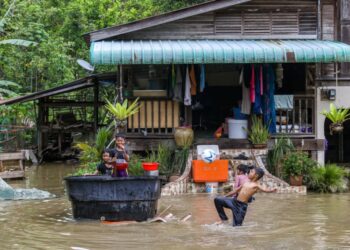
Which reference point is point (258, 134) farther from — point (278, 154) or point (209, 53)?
point (209, 53)

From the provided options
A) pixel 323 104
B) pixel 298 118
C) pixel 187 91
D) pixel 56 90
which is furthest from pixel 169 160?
pixel 56 90

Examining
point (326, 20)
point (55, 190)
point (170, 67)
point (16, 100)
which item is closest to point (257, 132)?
point (170, 67)

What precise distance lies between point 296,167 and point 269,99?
85.5 inches

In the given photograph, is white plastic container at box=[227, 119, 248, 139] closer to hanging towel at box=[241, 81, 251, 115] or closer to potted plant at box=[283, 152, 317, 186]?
hanging towel at box=[241, 81, 251, 115]

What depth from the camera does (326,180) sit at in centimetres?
1647

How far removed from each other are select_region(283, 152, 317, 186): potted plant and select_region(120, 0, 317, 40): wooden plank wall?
3.79 metres

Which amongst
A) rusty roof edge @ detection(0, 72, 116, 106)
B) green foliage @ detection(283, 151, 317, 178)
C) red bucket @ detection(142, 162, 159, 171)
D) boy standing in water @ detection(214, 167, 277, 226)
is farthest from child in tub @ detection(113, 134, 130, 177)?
rusty roof edge @ detection(0, 72, 116, 106)

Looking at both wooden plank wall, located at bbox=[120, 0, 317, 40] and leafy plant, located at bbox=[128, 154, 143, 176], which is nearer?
A: leafy plant, located at bbox=[128, 154, 143, 176]

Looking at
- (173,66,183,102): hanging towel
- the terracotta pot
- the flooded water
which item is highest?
(173,66,183,102): hanging towel

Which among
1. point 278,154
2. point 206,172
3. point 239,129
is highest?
point 239,129

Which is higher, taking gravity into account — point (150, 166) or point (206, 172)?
point (150, 166)

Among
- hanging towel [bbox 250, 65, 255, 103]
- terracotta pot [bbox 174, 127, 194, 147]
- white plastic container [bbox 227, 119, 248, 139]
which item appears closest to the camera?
terracotta pot [bbox 174, 127, 194, 147]

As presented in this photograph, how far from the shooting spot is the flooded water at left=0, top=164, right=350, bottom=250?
32.9 ft

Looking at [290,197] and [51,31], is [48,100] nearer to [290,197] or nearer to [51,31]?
[51,31]
